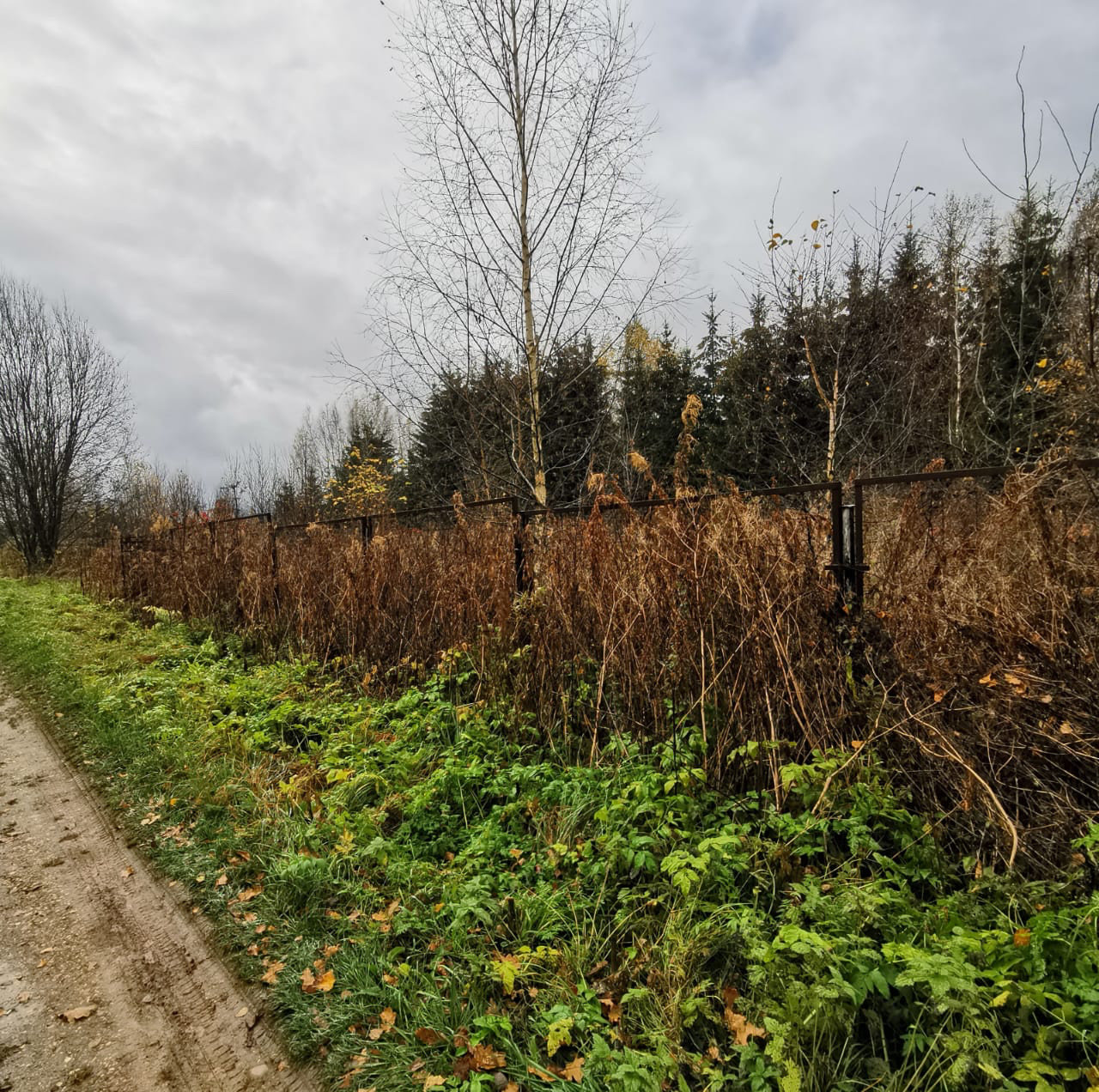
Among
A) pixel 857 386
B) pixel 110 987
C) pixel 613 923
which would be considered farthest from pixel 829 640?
pixel 857 386

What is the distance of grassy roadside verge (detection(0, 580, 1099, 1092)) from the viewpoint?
1.69 metres

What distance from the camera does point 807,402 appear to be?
13094mm

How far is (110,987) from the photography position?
243 cm

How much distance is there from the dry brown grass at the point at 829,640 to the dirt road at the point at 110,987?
212 centimetres

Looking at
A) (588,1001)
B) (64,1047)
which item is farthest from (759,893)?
(64,1047)

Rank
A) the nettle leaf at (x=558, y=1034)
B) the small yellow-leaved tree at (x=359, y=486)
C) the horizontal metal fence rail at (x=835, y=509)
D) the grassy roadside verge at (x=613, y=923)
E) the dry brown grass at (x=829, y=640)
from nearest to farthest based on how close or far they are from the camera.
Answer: the grassy roadside verge at (x=613, y=923)
the nettle leaf at (x=558, y=1034)
the dry brown grass at (x=829, y=640)
the horizontal metal fence rail at (x=835, y=509)
the small yellow-leaved tree at (x=359, y=486)

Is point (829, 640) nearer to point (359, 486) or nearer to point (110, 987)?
point (110, 987)

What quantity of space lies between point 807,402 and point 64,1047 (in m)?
Answer: 14.3

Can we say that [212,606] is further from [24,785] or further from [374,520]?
[24,785]

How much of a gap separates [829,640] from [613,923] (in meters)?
1.74

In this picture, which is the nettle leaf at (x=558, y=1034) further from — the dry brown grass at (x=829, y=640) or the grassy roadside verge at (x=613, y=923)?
the dry brown grass at (x=829, y=640)

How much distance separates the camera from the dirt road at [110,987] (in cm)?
204

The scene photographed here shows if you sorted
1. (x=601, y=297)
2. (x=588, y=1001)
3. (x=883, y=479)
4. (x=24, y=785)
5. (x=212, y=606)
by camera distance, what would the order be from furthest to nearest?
(x=212, y=606), (x=601, y=297), (x=24, y=785), (x=883, y=479), (x=588, y=1001)

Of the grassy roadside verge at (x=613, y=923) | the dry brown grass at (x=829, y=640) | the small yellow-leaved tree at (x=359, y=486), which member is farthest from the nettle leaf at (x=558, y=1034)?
the small yellow-leaved tree at (x=359, y=486)
